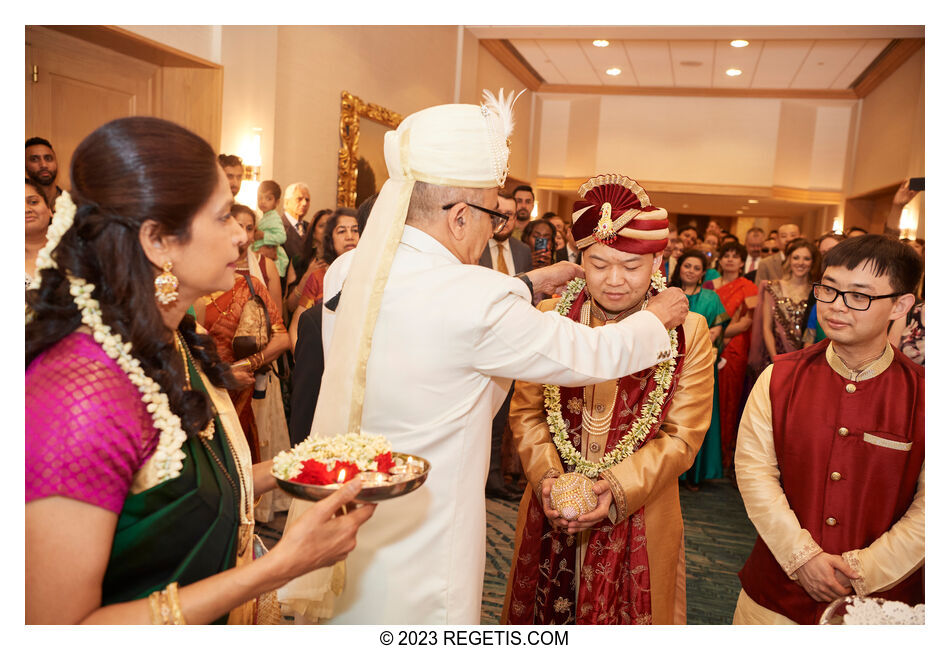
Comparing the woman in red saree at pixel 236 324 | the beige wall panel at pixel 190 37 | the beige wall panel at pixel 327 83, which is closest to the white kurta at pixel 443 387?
the woman in red saree at pixel 236 324

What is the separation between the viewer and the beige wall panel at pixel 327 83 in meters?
6.27

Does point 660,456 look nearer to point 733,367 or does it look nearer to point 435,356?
point 435,356

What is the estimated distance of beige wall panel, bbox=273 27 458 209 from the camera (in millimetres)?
6270

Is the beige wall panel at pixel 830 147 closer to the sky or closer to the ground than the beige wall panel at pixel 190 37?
closer to the sky

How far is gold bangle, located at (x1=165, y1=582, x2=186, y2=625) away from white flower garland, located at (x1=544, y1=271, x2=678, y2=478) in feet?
4.02

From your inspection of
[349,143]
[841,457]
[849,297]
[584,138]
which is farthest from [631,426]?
[584,138]

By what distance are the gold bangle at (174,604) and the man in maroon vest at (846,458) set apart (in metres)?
1.45

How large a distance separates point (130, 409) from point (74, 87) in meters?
4.49

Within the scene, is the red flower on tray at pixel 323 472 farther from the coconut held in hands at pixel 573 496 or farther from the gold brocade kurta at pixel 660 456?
the gold brocade kurta at pixel 660 456

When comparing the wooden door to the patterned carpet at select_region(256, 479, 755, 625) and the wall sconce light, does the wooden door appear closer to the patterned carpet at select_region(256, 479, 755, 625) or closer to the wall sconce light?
the patterned carpet at select_region(256, 479, 755, 625)
